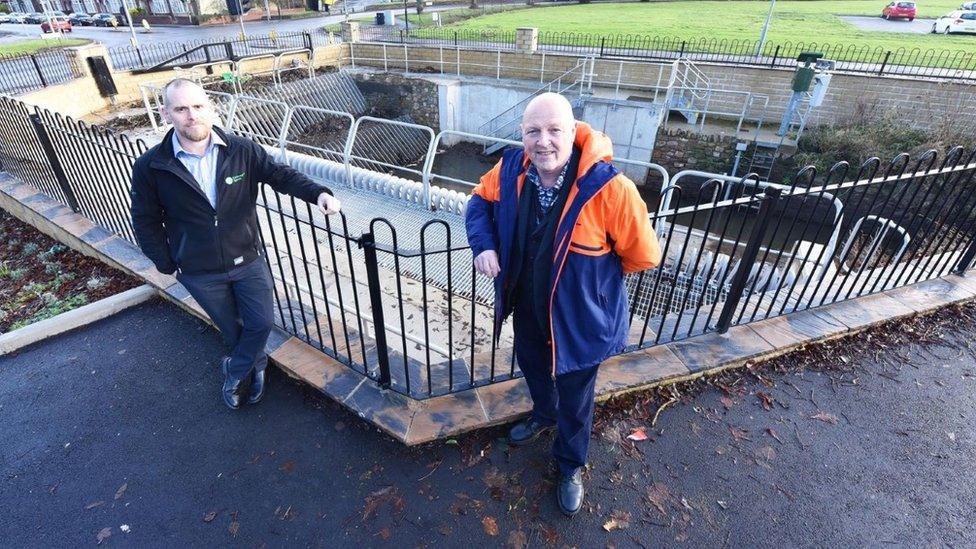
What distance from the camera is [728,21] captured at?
29.2 metres

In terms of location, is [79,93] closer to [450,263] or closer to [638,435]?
[450,263]

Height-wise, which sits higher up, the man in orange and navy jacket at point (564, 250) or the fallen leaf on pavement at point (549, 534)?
the man in orange and navy jacket at point (564, 250)

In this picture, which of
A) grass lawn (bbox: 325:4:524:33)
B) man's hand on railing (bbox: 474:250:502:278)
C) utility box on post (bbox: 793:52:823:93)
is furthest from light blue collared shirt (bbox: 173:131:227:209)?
grass lawn (bbox: 325:4:524:33)

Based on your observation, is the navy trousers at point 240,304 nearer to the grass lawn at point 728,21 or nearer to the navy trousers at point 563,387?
the navy trousers at point 563,387

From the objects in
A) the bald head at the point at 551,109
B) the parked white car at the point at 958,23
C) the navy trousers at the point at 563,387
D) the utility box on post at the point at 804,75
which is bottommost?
the navy trousers at the point at 563,387

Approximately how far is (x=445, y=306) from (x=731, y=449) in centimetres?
340

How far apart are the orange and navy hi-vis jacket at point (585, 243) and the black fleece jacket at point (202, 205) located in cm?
106

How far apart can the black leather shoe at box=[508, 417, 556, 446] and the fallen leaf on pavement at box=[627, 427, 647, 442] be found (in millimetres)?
487

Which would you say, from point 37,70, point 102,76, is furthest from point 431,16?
point 37,70

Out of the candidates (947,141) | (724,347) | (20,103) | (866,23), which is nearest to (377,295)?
(724,347)

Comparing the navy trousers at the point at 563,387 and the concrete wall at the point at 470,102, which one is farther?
the concrete wall at the point at 470,102

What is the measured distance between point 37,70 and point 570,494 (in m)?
16.8

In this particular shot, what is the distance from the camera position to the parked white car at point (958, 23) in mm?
21562

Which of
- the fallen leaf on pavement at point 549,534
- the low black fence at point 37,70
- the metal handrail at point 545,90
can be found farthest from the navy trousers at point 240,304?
the low black fence at point 37,70
